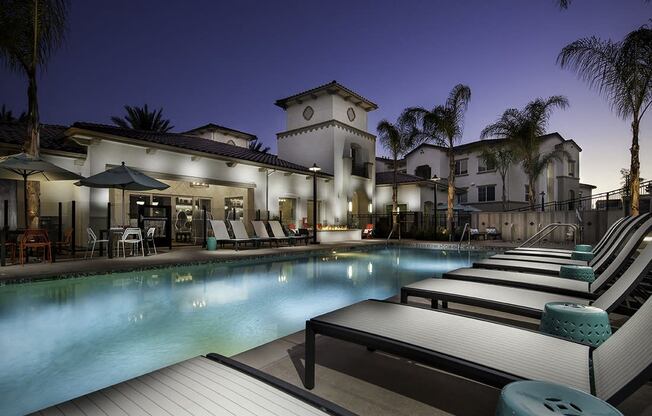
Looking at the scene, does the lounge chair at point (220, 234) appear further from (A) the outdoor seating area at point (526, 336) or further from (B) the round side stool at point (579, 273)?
(B) the round side stool at point (579, 273)

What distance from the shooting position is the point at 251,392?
1.43 metres

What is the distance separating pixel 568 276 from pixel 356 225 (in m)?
17.4

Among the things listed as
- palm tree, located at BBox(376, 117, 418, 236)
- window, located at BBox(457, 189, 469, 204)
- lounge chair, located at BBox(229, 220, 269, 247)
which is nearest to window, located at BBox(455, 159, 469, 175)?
window, located at BBox(457, 189, 469, 204)

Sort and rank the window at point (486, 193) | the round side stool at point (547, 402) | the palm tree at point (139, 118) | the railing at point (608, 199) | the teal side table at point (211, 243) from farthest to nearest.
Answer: the window at point (486, 193) < the palm tree at point (139, 118) < the railing at point (608, 199) < the teal side table at point (211, 243) < the round side stool at point (547, 402)

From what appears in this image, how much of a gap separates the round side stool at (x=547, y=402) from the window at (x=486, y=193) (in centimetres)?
3012

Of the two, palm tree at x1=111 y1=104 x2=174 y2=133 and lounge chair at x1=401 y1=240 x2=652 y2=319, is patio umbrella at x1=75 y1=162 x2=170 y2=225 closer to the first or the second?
lounge chair at x1=401 y1=240 x2=652 y2=319

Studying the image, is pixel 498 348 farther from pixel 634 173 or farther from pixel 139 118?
pixel 139 118

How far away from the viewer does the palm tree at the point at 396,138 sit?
16625 millimetres

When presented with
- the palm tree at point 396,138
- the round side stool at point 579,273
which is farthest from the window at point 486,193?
the round side stool at point 579,273

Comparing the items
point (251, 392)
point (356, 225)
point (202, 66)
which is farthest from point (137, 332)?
point (202, 66)

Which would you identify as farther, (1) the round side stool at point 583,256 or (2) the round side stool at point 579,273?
(1) the round side stool at point 583,256

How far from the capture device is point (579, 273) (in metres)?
3.70

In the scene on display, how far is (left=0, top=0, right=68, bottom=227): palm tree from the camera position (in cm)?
786

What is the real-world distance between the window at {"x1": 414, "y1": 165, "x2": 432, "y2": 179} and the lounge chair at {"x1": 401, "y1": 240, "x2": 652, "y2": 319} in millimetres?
28256
